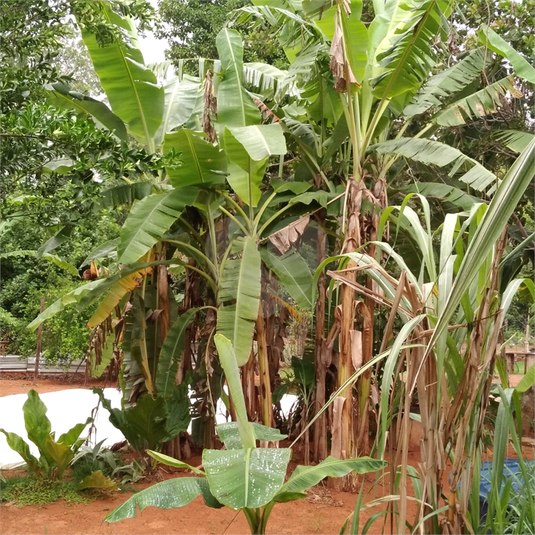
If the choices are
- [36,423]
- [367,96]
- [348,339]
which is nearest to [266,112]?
[367,96]

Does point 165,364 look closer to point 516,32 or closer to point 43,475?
point 43,475

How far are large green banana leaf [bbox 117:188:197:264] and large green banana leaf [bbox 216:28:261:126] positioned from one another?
53cm

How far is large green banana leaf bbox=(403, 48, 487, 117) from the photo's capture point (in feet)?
14.4

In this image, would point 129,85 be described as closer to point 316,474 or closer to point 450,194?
point 450,194

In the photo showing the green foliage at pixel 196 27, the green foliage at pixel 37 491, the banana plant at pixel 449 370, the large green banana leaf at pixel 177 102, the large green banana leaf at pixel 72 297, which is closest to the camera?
the banana plant at pixel 449 370

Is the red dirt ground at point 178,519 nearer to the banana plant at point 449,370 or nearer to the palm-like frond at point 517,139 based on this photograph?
the banana plant at point 449,370

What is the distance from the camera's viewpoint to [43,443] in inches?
148

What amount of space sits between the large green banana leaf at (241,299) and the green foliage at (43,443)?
46.1 inches

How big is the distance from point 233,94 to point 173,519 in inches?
103

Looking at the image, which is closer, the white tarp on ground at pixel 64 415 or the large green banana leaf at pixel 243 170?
the large green banana leaf at pixel 243 170

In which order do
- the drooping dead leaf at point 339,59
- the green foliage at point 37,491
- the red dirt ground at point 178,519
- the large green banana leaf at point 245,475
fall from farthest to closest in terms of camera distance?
the green foliage at point 37,491 < the drooping dead leaf at point 339,59 < the red dirt ground at point 178,519 < the large green banana leaf at point 245,475

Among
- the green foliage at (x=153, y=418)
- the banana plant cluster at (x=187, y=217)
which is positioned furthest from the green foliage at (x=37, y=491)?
the banana plant cluster at (x=187, y=217)

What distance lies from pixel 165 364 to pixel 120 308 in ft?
3.15

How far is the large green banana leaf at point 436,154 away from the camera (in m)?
3.90
